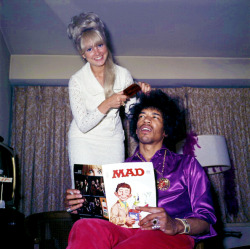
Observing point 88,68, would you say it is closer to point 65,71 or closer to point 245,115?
point 65,71

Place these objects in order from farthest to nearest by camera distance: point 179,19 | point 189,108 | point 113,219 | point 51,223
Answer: point 189,108, point 179,19, point 51,223, point 113,219

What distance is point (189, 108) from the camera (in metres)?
4.21

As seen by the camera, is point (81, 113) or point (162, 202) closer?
point (162, 202)

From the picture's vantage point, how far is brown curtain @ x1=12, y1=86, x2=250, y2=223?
12.3 feet

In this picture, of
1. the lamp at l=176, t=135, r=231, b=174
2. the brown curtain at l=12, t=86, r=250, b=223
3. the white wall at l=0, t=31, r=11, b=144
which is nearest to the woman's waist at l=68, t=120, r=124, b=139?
the lamp at l=176, t=135, r=231, b=174

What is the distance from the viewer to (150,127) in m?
1.75

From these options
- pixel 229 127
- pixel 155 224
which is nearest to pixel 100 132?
pixel 155 224

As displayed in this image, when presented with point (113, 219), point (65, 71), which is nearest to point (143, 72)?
point (65, 71)

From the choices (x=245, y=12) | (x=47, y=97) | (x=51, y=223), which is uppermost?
(x=245, y=12)

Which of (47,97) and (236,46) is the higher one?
(236,46)

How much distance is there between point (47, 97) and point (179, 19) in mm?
2058

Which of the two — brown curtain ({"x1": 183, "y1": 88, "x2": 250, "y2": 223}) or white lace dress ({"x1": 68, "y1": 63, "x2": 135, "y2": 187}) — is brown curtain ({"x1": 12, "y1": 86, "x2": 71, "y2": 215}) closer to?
brown curtain ({"x1": 183, "y1": 88, "x2": 250, "y2": 223})

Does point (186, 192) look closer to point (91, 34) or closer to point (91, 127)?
point (91, 127)

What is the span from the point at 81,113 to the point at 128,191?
2.55 feet
